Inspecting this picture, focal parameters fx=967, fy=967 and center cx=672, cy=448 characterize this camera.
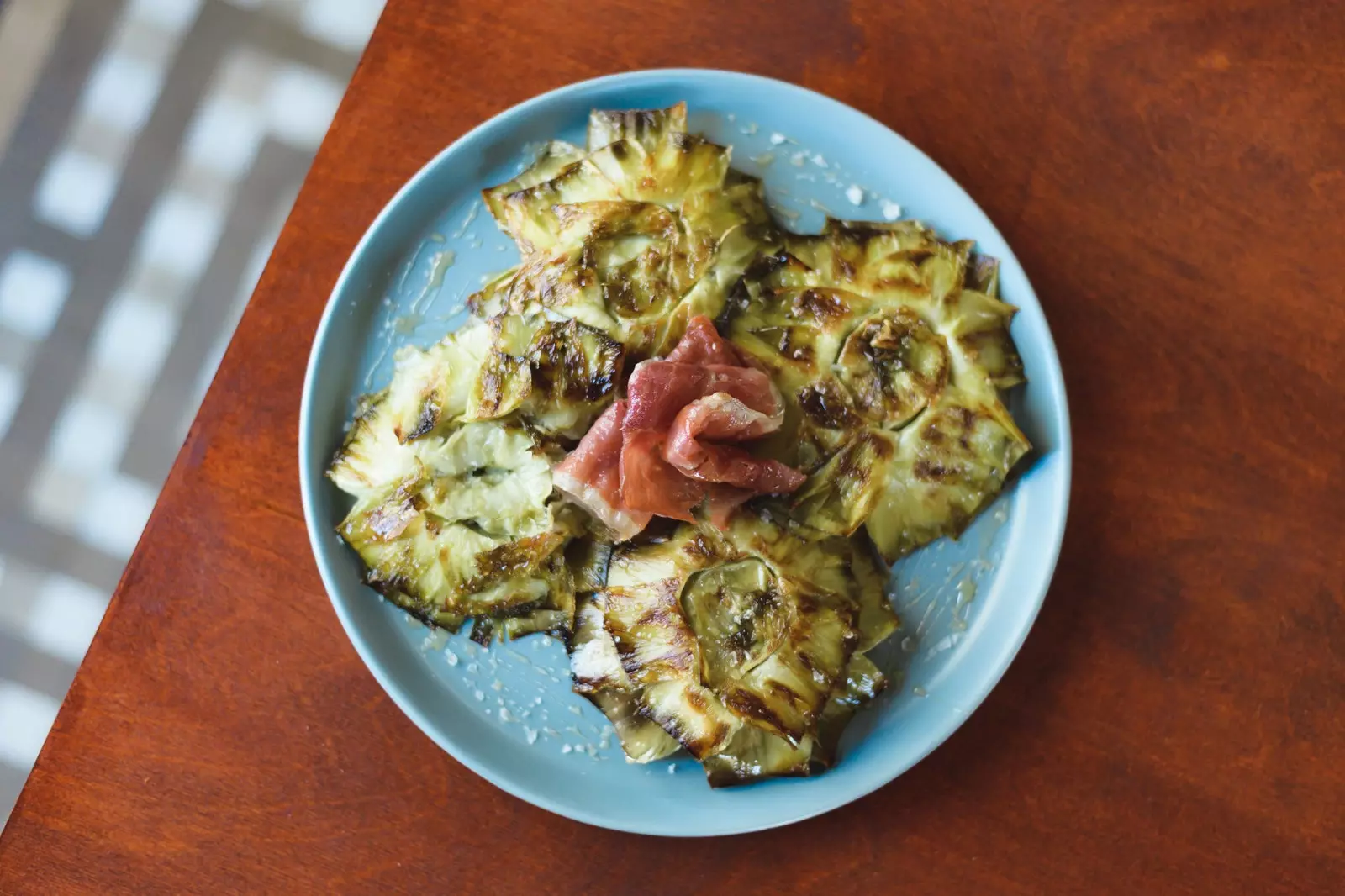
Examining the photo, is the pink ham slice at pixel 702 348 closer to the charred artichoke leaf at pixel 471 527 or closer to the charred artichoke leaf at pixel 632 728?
the charred artichoke leaf at pixel 471 527

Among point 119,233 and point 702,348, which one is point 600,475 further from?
point 119,233

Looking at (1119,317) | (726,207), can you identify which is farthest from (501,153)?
(1119,317)

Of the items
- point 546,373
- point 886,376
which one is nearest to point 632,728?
point 546,373

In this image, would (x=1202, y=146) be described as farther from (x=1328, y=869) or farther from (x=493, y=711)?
(x=493, y=711)

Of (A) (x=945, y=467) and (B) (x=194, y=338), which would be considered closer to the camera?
(A) (x=945, y=467)

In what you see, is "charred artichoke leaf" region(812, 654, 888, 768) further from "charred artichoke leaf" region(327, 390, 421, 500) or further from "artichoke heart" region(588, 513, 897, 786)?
"charred artichoke leaf" region(327, 390, 421, 500)

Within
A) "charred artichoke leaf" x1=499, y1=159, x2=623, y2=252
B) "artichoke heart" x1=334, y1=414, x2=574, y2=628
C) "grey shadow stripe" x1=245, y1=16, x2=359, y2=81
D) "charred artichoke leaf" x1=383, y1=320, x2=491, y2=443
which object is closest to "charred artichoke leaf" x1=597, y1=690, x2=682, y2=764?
"artichoke heart" x1=334, y1=414, x2=574, y2=628
